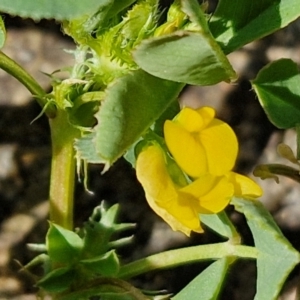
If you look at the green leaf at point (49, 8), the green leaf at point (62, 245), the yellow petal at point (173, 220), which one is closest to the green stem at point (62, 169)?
the green leaf at point (62, 245)

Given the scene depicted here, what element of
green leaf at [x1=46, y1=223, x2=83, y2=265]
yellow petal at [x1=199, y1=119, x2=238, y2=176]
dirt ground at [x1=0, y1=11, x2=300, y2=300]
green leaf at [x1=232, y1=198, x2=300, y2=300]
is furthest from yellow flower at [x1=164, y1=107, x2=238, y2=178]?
dirt ground at [x1=0, y1=11, x2=300, y2=300]

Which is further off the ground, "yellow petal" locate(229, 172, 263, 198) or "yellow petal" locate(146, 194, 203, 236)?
"yellow petal" locate(229, 172, 263, 198)

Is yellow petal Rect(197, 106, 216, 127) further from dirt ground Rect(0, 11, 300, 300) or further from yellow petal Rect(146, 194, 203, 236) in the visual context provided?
dirt ground Rect(0, 11, 300, 300)

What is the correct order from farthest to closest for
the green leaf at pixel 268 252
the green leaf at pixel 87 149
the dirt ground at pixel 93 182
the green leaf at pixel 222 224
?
1. the dirt ground at pixel 93 182
2. the green leaf at pixel 222 224
3. the green leaf at pixel 268 252
4. the green leaf at pixel 87 149

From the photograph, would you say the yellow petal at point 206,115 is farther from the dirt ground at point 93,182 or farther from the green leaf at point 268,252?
the dirt ground at point 93,182

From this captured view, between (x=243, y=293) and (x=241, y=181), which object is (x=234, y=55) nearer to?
(x=243, y=293)

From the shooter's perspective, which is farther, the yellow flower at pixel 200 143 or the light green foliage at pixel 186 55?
the yellow flower at pixel 200 143
